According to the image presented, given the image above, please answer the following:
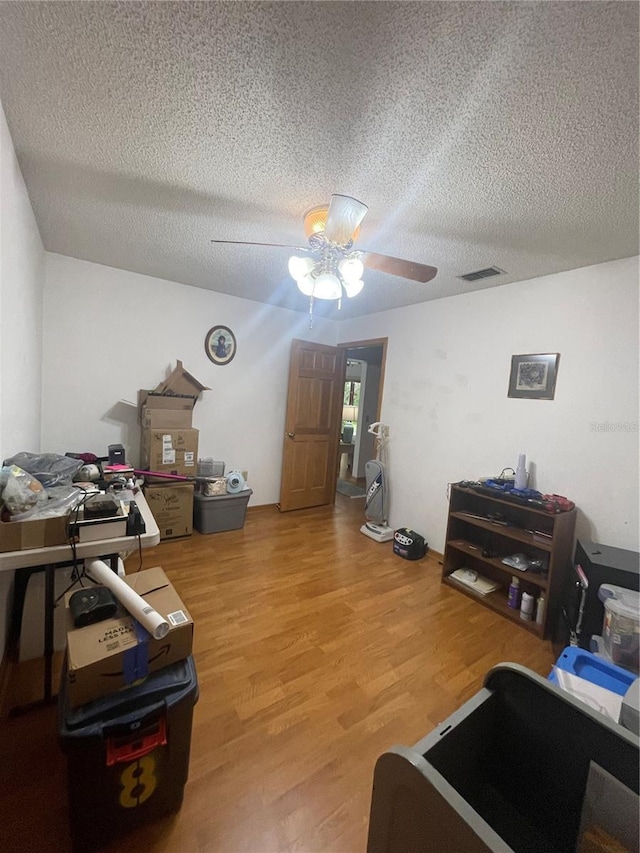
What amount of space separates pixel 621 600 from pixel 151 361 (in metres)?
3.97

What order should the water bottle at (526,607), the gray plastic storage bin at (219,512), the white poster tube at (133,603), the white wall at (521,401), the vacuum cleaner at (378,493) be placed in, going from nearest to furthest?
the white poster tube at (133,603) < the white wall at (521,401) < the water bottle at (526,607) < the gray plastic storage bin at (219,512) < the vacuum cleaner at (378,493)

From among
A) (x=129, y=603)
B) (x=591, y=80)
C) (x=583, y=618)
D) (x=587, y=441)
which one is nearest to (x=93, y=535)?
(x=129, y=603)

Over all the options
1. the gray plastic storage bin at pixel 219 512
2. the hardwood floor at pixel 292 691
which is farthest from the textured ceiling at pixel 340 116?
the hardwood floor at pixel 292 691

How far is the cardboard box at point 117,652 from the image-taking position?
38.1 inches

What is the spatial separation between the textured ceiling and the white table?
5.42 feet

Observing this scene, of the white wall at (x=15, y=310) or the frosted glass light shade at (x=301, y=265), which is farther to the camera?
the frosted glass light shade at (x=301, y=265)

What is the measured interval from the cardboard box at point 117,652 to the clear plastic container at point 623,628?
2.06m

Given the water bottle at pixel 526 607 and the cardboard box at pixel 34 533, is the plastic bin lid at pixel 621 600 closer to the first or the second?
the water bottle at pixel 526 607

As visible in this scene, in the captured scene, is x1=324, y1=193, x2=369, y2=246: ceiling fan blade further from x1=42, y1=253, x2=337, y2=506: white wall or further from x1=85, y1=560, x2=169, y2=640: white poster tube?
x1=42, y1=253, x2=337, y2=506: white wall

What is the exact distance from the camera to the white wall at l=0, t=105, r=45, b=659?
140 centimetres

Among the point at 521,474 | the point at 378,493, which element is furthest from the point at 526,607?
the point at 378,493

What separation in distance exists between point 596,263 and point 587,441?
120 centimetres

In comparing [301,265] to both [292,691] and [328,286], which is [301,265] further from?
[292,691]

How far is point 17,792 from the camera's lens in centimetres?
119
